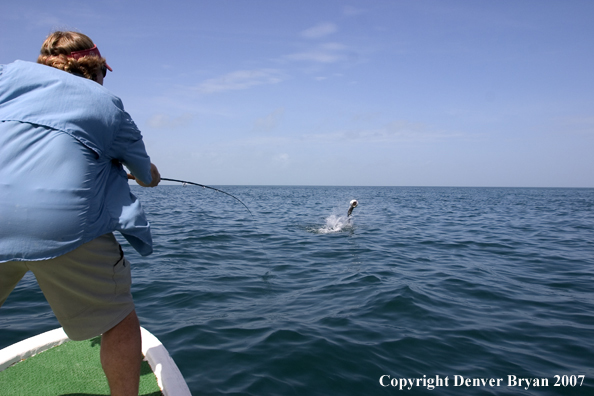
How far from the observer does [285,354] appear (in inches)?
159

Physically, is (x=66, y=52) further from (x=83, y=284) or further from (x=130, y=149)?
(x=83, y=284)

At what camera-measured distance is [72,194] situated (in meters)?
1.75

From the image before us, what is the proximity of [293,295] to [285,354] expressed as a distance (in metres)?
1.98

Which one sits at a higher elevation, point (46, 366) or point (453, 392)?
point (46, 366)

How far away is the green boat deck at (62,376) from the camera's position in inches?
109

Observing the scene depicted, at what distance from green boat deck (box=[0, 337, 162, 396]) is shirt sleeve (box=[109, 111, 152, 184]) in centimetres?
169

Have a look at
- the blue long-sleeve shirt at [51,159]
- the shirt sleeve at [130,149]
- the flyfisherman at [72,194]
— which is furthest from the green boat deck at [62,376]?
the shirt sleeve at [130,149]

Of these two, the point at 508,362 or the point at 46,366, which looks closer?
the point at 46,366

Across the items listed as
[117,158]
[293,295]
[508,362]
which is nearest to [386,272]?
[293,295]

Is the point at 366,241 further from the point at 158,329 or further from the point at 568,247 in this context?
the point at 158,329

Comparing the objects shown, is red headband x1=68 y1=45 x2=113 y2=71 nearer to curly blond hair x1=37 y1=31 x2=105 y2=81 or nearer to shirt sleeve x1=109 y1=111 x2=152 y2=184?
curly blond hair x1=37 y1=31 x2=105 y2=81

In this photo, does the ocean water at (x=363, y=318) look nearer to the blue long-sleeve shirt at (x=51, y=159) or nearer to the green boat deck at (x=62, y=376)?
the green boat deck at (x=62, y=376)

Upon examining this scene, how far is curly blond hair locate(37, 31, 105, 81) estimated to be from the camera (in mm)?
2051

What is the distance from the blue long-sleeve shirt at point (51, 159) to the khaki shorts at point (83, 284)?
0.24ft
